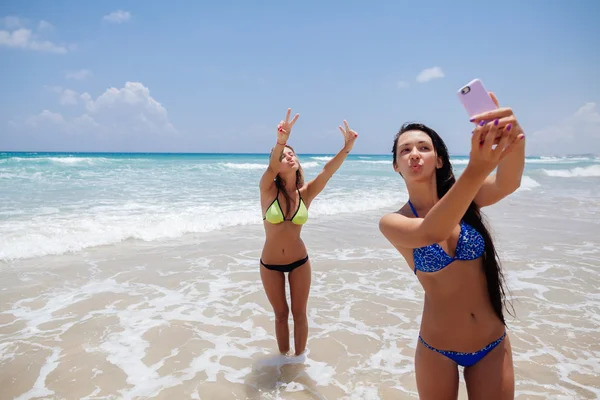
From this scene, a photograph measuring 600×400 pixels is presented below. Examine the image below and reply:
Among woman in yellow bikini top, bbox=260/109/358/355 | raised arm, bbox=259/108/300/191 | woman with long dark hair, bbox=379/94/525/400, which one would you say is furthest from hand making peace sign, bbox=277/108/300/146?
woman with long dark hair, bbox=379/94/525/400

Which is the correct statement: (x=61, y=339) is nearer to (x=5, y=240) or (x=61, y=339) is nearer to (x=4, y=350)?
(x=4, y=350)

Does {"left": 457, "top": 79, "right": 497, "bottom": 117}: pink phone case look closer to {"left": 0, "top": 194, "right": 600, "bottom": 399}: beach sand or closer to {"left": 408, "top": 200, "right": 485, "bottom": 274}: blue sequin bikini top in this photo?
{"left": 408, "top": 200, "right": 485, "bottom": 274}: blue sequin bikini top

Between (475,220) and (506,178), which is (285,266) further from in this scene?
(506,178)

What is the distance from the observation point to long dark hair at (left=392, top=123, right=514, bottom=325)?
2.19m

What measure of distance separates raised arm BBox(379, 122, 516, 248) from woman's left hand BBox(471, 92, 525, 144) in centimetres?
1

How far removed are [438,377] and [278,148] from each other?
2.39 m

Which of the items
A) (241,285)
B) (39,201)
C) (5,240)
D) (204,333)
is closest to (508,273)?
(241,285)

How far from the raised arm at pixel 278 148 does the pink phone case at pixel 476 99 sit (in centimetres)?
227

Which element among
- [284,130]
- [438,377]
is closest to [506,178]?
[438,377]

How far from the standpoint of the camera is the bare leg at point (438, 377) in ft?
7.11

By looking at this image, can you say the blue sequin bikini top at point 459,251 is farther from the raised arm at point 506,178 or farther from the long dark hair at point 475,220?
the raised arm at point 506,178

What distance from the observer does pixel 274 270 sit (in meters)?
4.18

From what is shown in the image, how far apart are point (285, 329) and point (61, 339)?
2744 mm

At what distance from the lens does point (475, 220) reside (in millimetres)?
2213
